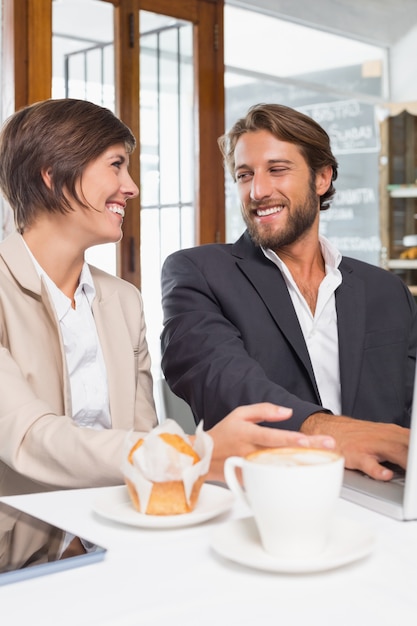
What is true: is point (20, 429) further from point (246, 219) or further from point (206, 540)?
point (246, 219)

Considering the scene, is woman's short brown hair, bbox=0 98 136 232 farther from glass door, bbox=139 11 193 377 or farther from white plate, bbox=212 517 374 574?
glass door, bbox=139 11 193 377

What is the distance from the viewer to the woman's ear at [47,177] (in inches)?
71.7

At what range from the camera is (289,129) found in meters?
2.18

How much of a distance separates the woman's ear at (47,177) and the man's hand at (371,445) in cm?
82

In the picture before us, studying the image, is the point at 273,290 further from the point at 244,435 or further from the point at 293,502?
the point at 293,502

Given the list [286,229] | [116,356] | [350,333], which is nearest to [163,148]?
[286,229]

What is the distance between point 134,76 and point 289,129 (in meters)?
1.90

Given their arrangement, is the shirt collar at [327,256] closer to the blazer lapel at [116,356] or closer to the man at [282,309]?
the man at [282,309]

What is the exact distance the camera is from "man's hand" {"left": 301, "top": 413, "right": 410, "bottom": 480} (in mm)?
1158

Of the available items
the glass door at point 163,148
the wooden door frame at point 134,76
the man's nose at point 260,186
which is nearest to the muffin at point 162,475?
the man's nose at point 260,186

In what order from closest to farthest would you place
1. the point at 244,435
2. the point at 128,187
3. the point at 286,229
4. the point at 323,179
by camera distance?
the point at 244,435 → the point at 128,187 → the point at 286,229 → the point at 323,179

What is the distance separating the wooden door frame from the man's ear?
5.00ft

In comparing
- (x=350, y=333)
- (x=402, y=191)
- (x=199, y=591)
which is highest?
(x=402, y=191)

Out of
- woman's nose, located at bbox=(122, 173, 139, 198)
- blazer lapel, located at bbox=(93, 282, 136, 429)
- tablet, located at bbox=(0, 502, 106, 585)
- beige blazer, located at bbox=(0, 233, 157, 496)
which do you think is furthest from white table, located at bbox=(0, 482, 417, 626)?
woman's nose, located at bbox=(122, 173, 139, 198)
